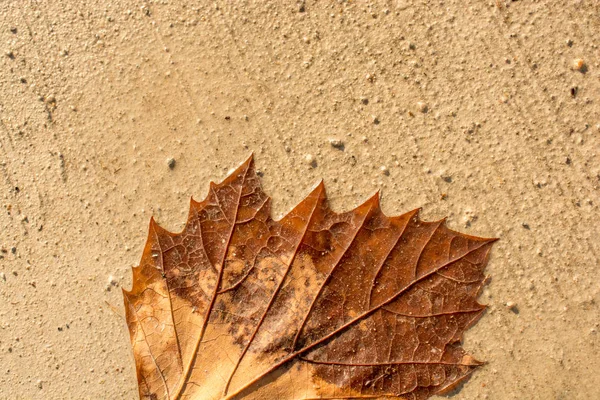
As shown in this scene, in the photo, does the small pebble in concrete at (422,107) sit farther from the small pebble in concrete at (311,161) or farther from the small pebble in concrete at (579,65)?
the small pebble in concrete at (579,65)

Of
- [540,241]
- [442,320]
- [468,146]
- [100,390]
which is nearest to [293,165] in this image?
[468,146]

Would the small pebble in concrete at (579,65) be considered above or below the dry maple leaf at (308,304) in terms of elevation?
above

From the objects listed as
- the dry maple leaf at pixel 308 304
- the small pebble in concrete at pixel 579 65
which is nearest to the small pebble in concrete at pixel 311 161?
the dry maple leaf at pixel 308 304

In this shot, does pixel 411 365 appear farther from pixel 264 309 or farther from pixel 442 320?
pixel 264 309

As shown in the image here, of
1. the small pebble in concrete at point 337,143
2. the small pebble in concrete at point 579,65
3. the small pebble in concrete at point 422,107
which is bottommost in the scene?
the small pebble in concrete at point 579,65

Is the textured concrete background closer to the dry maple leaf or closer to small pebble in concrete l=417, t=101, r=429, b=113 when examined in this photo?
small pebble in concrete l=417, t=101, r=429, b=113
